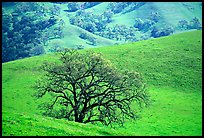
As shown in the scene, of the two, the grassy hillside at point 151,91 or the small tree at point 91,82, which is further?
the small tree at point 91,82

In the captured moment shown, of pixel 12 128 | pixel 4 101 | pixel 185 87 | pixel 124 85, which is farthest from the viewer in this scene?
pixel 185 87

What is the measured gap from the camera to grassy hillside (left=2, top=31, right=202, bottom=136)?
2395 cm

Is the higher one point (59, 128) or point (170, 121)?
point (59, 128)

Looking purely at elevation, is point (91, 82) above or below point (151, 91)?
above

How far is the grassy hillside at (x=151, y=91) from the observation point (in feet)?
78.6

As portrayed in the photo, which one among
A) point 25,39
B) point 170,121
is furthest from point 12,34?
point 170,121

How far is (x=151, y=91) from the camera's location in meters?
60.8

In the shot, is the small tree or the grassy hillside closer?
the grassy hillside

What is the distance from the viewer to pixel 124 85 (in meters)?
33.2

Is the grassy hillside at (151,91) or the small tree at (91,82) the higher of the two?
the small tree at (91,82)

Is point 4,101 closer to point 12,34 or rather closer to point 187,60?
point 187,60

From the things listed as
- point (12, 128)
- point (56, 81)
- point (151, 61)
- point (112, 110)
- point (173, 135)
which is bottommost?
point (151, 61)

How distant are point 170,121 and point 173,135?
21.3 feet

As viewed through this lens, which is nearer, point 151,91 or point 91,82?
point 91,82
